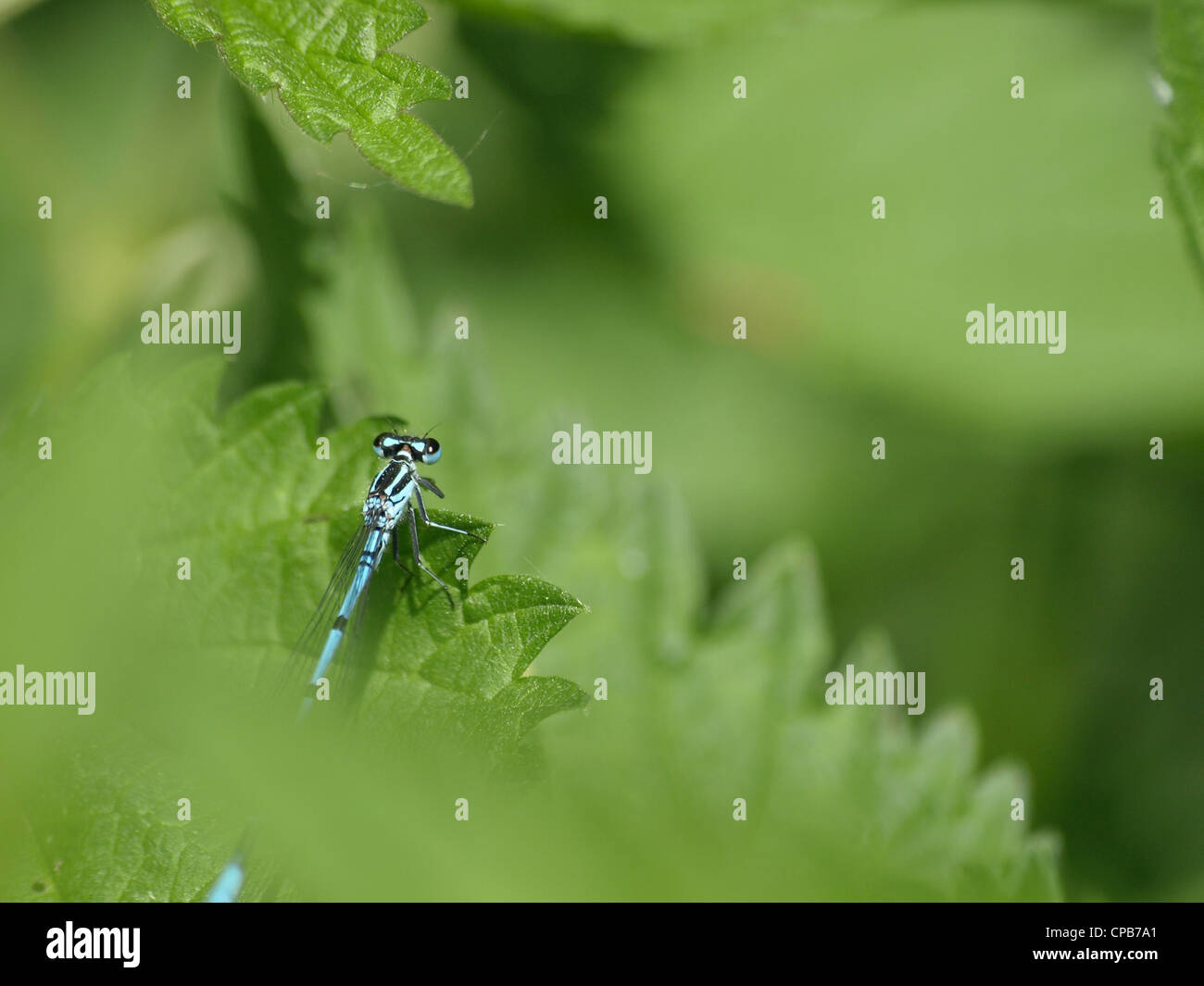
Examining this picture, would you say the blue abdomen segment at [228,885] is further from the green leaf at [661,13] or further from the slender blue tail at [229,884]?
the green leaf at [661,13]

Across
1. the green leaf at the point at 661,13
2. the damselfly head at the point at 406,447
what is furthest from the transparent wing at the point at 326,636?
the green leaf at the point at 661,13

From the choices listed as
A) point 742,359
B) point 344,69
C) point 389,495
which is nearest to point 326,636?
point 389,495

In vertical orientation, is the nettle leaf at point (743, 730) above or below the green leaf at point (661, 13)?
below

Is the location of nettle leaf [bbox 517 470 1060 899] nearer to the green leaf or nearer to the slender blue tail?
the slender blue tail

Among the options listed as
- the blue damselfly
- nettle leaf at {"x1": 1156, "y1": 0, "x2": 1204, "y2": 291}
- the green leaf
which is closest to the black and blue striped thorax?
the blue damselfly
